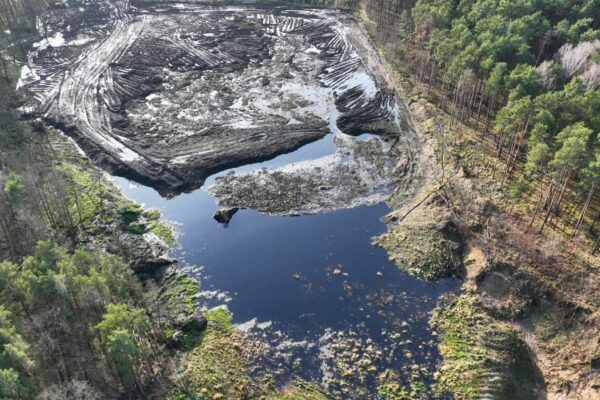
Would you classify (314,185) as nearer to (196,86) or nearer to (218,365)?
(218,365)

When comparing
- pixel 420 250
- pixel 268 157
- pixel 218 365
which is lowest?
pixel 218 365

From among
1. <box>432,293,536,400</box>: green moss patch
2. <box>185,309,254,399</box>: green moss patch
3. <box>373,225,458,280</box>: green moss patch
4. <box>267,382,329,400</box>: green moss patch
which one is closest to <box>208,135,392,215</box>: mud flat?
<box>373,225,458,280</box>: green moss patch

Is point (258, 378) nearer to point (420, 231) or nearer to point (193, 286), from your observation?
point (193, 286)

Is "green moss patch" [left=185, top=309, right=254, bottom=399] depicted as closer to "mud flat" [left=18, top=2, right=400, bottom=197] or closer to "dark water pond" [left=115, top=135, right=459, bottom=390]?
"dark water pond" [left=115, top=135, right=459, bottom=390]

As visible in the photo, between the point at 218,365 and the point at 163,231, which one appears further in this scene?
the point at 163,231

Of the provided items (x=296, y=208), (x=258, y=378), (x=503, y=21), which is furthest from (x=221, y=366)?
(x=503, y=21)

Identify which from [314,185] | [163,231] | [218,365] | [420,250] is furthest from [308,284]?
[163,231]

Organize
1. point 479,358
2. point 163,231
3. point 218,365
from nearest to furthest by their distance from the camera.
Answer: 1. point 218,365
2. point 479,358
3. point 163,231

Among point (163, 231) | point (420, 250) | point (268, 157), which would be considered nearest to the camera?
point (420, 250)
